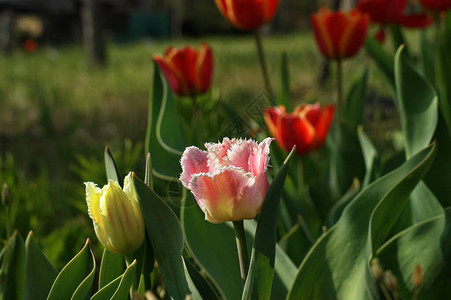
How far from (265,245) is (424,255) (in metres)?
0.27

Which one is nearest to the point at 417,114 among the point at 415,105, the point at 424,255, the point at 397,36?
the point at 415,105

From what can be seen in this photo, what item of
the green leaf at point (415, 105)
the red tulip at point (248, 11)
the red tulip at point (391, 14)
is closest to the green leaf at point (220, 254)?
the green leaf at point (415, 105)

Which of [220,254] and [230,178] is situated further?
[220,254]

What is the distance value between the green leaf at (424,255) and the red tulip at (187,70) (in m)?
1.01

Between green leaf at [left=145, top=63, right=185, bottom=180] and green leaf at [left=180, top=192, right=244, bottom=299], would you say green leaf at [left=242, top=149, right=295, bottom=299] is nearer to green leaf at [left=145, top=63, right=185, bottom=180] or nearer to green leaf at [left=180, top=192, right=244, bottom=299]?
green leaf at [left=180, top=192, right=244, bottom=299]

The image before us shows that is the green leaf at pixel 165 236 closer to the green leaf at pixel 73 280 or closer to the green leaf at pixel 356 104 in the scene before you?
the green leaf at pixel 73 280

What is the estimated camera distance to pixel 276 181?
2.22 feet

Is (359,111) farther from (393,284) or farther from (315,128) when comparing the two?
(393,284)

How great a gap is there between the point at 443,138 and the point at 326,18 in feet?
2.20

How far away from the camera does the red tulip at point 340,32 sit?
170 cm

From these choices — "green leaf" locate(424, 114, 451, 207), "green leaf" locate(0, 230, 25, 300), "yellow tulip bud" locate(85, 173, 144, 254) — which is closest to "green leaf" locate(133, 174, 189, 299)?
"yellow tulip bud" locate(85, 173, 144, 254)

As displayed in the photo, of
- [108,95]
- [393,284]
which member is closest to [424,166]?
[393,284]

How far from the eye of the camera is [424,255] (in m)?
0.86

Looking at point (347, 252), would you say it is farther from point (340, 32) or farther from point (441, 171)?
point (340, 32)
